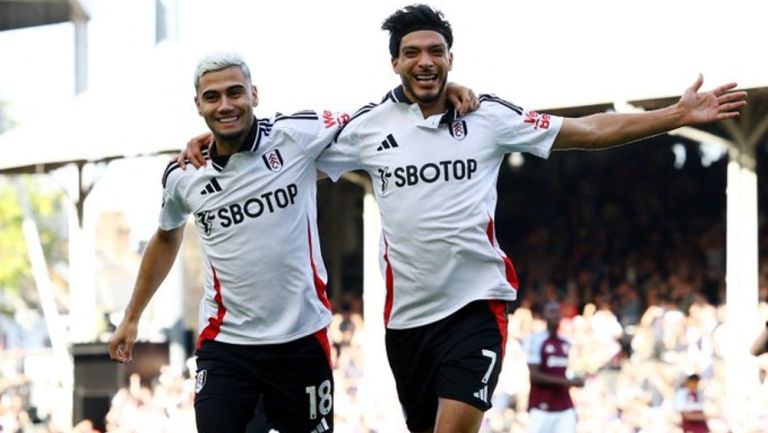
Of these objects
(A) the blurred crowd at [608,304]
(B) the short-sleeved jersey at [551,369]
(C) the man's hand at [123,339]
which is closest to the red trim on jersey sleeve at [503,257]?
(C) the man's hand at [123,339]

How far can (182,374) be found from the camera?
17000 millimetres

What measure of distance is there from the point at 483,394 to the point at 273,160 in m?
1.26

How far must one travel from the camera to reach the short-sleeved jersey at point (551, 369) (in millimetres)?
13188

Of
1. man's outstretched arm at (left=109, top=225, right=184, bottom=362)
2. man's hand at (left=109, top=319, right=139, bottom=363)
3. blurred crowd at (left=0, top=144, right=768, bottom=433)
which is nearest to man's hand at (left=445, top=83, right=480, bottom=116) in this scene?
man's outstretched arm at (left=109, top=225, right=184, bottom=362)

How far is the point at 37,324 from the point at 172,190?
24197mm

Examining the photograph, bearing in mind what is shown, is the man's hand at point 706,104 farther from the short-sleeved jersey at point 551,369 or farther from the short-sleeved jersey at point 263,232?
the short-sleeved jersey at point 551,369

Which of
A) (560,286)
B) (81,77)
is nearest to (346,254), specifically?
(560,286)

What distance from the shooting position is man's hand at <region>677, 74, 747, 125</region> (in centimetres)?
Result: 600

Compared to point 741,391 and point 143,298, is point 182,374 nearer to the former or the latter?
point 741,391

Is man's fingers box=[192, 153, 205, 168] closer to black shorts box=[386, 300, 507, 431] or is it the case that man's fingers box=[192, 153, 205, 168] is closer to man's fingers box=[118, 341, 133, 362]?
man's fingers box=[118, 341, 133, 362]

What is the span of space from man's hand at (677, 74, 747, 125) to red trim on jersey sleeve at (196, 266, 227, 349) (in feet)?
6.49

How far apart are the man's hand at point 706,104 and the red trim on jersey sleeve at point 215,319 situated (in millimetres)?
1978

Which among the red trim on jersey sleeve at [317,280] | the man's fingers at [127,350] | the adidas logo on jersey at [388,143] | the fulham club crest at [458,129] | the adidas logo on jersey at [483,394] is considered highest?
the fulham club crest at [458,129]

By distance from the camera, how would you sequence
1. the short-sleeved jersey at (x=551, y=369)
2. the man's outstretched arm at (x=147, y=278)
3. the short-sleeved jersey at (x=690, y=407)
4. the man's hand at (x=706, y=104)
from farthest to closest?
1. the short-sleeved jersey at (x=551, y=369)
2. the short-sleeved jersey at (x=690, y=407)
3. the man's outstretched arm at (x=147, y=278)
4. the man's hand at (x=706, y=104)
